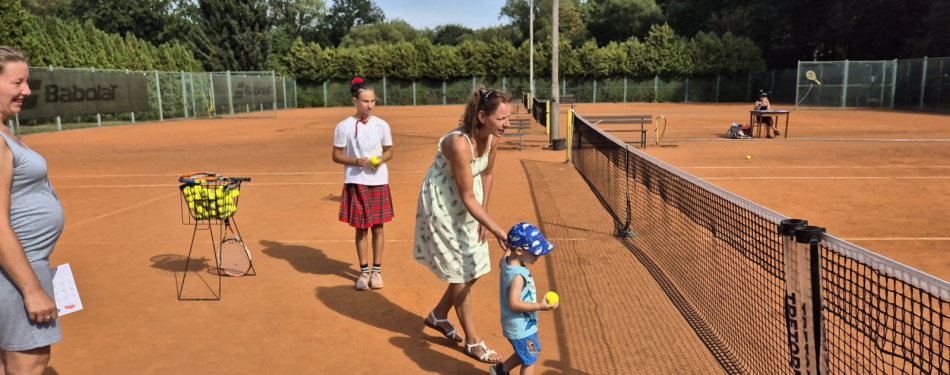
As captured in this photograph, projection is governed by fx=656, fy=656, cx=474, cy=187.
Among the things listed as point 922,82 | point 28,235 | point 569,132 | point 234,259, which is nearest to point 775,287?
point 234,259

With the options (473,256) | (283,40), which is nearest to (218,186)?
(473,256)

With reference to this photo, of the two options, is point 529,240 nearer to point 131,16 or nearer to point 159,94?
point 159,94

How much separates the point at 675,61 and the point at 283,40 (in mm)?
42492

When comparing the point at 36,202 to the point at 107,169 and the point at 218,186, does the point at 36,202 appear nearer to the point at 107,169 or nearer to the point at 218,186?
the point at 218,186

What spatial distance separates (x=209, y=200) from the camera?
5.21 meters

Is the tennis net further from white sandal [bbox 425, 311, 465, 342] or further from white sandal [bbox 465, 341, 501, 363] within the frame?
white sandal [bbox 425, 311, 465, 342]

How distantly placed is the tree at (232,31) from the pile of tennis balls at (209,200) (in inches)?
1917

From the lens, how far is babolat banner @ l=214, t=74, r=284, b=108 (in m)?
35.0

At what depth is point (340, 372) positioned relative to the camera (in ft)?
13.2

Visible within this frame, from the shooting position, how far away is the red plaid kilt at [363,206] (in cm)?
534

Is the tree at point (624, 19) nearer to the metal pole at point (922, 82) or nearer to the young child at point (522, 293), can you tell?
the metal pole at point (922, 82)

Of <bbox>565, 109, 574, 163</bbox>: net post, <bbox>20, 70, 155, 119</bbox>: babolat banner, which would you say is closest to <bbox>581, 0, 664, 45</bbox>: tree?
<bbox>20, 70, 155, 119</bbox>: babolat banner

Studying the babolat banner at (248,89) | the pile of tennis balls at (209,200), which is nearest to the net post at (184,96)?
the babolat banner at (248,89)

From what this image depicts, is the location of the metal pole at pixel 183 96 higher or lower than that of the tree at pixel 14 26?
lower
